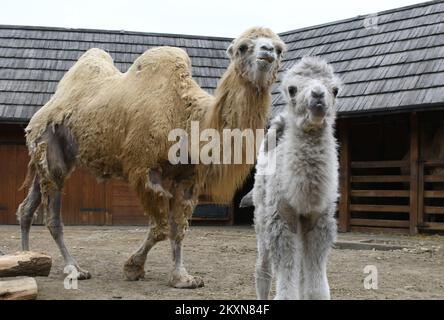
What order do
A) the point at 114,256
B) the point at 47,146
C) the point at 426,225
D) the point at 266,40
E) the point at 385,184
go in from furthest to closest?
the point at 385,184, the point at 426,225, the point at 114,256, the point at 47,146, the point at 266,40

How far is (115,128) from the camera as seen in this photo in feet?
20.5

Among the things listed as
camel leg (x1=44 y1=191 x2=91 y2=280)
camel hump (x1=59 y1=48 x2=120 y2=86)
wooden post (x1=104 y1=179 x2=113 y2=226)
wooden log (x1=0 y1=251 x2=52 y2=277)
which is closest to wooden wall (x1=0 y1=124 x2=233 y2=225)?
wooden post (x1=104 y1=179 x2=113 y2=226)

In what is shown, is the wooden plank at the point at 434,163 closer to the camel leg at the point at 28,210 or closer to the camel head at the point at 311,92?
the camel leg at the point at 28,210

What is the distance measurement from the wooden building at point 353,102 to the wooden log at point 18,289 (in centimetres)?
843

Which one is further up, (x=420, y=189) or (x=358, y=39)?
(x=358, y=39)

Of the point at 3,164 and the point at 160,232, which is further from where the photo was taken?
the point at 3,164

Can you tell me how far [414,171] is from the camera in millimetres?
12242


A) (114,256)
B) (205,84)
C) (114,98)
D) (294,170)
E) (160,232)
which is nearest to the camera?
(294,170)

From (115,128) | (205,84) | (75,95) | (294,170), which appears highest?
(205,84)

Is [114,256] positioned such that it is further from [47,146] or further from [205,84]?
[205,84]

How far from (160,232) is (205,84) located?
10.3m

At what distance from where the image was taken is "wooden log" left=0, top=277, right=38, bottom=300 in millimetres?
4582

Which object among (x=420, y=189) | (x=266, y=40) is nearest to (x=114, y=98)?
(x=266, y=40)

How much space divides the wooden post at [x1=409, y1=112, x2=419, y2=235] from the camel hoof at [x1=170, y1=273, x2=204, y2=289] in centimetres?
730
